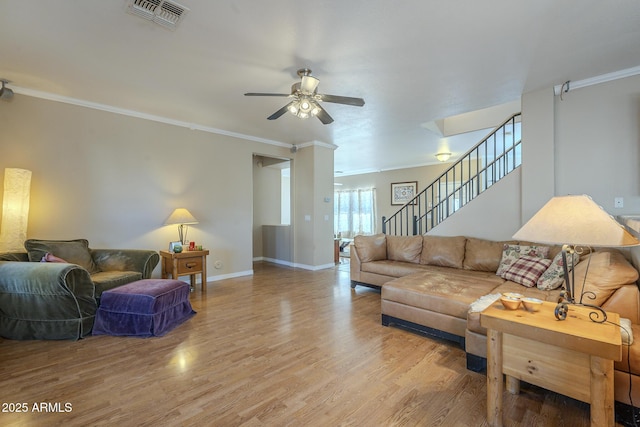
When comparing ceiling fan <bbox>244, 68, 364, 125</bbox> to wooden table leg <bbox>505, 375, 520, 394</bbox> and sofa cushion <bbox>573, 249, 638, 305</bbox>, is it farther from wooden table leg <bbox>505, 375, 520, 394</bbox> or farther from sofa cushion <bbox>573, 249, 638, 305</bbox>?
wooden table leg <bbox>505, 375, 520, 394</bbox>

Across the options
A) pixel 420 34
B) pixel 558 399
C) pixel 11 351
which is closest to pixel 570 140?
pixel 420 34

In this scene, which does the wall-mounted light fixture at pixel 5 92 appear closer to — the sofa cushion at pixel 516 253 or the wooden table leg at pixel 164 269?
the wooden table leg at pixel 164 269

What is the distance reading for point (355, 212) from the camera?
33.8 ft

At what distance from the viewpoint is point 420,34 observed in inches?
94.1

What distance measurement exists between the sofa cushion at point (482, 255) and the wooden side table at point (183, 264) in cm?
382

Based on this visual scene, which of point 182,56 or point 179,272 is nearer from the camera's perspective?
point 182,56

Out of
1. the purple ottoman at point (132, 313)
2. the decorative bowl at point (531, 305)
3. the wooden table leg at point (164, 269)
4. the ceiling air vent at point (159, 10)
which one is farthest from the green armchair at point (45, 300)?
the decorative bowl at point (531, 305)

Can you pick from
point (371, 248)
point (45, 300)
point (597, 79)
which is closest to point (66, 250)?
point (45, 300)

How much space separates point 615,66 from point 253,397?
4.54 metres

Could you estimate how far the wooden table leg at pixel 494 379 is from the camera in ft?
5.34

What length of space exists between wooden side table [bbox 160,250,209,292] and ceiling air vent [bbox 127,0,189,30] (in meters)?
Answer: 2.93

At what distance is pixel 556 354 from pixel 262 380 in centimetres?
187

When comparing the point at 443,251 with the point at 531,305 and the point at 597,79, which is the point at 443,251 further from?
the point at 597,79

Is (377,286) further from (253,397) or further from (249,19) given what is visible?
(249,19)
